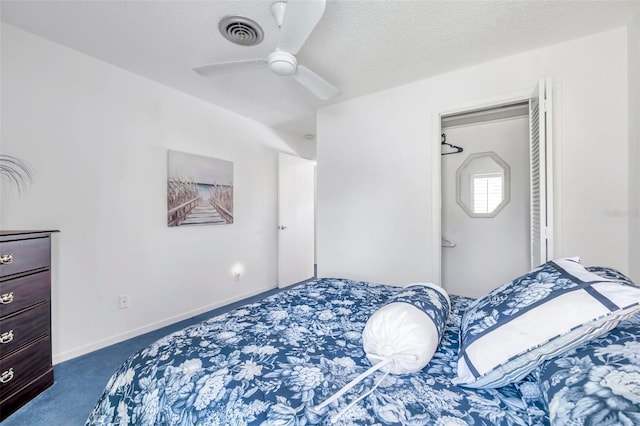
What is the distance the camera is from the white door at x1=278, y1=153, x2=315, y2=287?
417cm

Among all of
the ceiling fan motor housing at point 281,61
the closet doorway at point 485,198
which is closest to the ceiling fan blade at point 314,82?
the ceiling fan motor housing at point 281,61

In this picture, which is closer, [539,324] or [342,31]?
[539,324]

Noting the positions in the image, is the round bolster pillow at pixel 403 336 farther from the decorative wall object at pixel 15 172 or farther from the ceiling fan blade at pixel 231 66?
the decorative wall object at pixel 15 172

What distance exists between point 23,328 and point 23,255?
1.45 ft

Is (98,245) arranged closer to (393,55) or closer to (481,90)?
(393,55)

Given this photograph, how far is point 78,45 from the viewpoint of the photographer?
2.13 meters

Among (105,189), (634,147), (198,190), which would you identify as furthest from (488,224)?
(105,189)

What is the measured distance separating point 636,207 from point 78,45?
163 inches

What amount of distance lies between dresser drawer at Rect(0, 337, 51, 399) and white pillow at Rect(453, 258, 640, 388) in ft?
7.61

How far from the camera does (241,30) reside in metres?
1.90

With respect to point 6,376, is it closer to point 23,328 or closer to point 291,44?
point 23,328

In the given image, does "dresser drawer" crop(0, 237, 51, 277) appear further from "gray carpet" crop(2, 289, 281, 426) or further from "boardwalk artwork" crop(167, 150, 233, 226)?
"boardwalk artwork" crop(167, 150, 233, 226)

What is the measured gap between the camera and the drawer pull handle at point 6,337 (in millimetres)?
1558

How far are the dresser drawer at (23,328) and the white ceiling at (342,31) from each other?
6.26 feet
